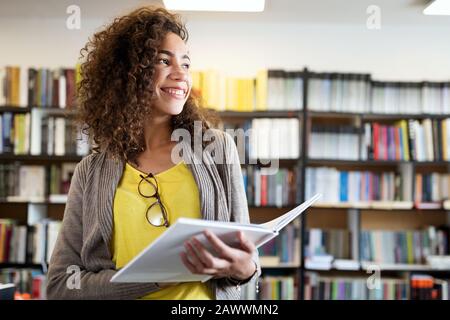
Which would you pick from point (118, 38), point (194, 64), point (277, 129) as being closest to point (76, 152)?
point (194, 64)

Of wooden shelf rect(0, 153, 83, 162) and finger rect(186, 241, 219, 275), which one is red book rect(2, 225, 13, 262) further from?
finger rect(186, 241, 219, 275)

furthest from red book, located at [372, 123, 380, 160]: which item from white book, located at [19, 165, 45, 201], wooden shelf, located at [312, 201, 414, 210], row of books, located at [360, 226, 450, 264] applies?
white book, located at [19, 165, 45, 201]

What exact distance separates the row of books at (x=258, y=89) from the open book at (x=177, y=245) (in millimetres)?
1926

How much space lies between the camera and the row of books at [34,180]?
8.21ft

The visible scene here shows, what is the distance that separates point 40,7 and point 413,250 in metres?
2.10

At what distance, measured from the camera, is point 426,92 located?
259 centimetres

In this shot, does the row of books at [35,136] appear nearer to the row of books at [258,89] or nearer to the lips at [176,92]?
the row of books at [258,89]

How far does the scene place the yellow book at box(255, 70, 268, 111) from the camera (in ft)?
8.36

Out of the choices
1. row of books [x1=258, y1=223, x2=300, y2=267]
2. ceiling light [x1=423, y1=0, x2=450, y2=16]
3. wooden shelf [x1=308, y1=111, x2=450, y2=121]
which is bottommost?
row of books [x1=258, y1=223, x2=300, y2=267]

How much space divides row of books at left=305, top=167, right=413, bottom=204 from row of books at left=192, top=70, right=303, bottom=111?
39cm

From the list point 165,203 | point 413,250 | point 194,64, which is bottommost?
point 413,250

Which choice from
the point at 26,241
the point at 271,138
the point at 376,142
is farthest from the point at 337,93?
the point at 26,241
